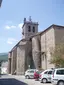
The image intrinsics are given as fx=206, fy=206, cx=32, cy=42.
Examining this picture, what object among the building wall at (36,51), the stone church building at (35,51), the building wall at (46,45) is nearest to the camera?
the building wall at (46,45)

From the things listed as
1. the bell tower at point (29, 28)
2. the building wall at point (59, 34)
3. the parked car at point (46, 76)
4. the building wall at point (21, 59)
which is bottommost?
the parked car at point (46, 76)

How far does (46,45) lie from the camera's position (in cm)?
5694

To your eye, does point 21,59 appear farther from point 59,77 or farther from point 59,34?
point 59,77

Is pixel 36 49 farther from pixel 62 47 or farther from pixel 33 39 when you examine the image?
pixel 62 47

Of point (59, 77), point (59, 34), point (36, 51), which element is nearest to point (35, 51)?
point (36, 51)

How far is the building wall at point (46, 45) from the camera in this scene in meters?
52.2

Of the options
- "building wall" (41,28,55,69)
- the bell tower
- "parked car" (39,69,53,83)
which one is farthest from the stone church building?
"parked car" (39,69,53,83)

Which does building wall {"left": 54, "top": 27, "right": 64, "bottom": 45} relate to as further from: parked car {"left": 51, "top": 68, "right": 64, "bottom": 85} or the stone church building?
parked car {"left": 51, "top": 68, "right": 64, "bottom": 85}

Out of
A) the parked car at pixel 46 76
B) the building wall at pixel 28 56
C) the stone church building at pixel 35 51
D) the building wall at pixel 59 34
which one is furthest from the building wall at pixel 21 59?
the parked car at pixel 46 76

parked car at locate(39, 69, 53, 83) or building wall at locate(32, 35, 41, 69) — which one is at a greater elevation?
building wall at locate(32, 35, 41, 69)

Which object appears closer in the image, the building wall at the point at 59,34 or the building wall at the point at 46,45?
the building wall at the point at 59,34

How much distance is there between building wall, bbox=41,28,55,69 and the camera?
171 ft

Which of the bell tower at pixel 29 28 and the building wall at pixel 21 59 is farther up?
the bell tower at pixel 29 28

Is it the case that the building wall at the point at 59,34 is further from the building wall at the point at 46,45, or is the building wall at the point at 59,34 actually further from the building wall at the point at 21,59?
the building wall at the point at 21,59
